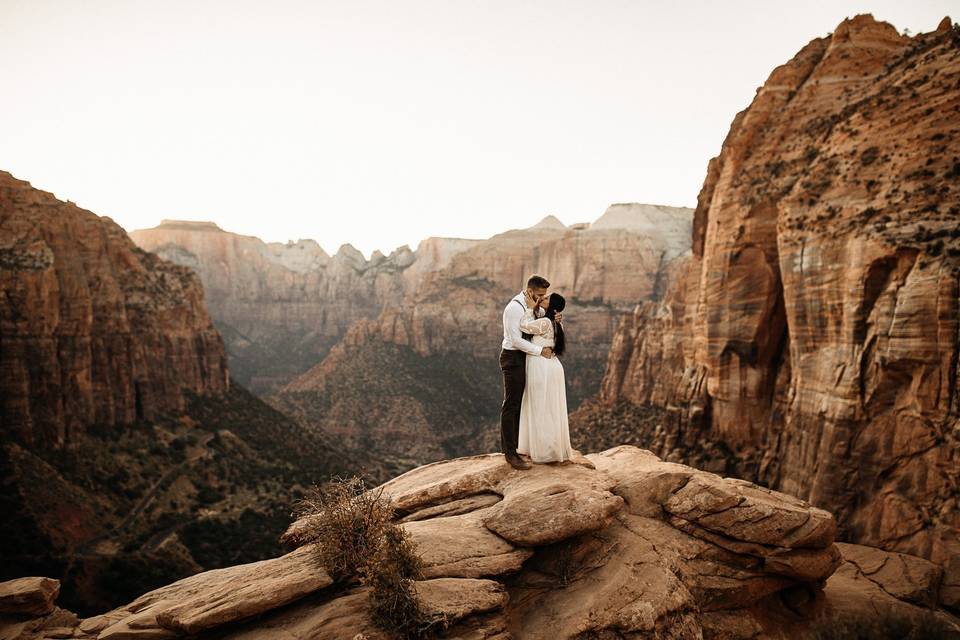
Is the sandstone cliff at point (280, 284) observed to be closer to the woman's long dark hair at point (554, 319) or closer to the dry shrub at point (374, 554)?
the woman's long dark hair at point (554, 319)

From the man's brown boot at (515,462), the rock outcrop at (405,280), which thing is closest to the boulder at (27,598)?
the man's brown boot at (515,462)

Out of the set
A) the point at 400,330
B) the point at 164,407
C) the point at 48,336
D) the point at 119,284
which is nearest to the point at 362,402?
the point at 400,330

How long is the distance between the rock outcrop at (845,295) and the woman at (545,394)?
10.0 meters

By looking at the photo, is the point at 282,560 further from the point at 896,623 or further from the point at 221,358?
the point at 221,358

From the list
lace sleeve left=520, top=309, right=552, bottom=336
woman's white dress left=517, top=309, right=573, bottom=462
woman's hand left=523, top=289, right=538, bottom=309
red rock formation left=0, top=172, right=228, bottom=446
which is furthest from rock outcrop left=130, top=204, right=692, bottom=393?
lace sleeve left=520, top=309, right=552, bottom=336

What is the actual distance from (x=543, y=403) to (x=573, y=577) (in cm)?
273

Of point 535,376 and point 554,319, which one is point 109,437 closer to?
point 535,376

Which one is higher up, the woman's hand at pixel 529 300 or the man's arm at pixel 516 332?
the woman's hand at pixel 529 300

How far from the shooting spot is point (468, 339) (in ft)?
286

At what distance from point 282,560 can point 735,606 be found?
23.9 ft

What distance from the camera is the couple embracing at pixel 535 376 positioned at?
8570mm

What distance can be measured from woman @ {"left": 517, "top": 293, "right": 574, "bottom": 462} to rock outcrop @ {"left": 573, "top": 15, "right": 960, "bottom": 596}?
10.0m

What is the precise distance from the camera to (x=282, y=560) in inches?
295

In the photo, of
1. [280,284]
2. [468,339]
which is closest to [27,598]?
[468,339]
